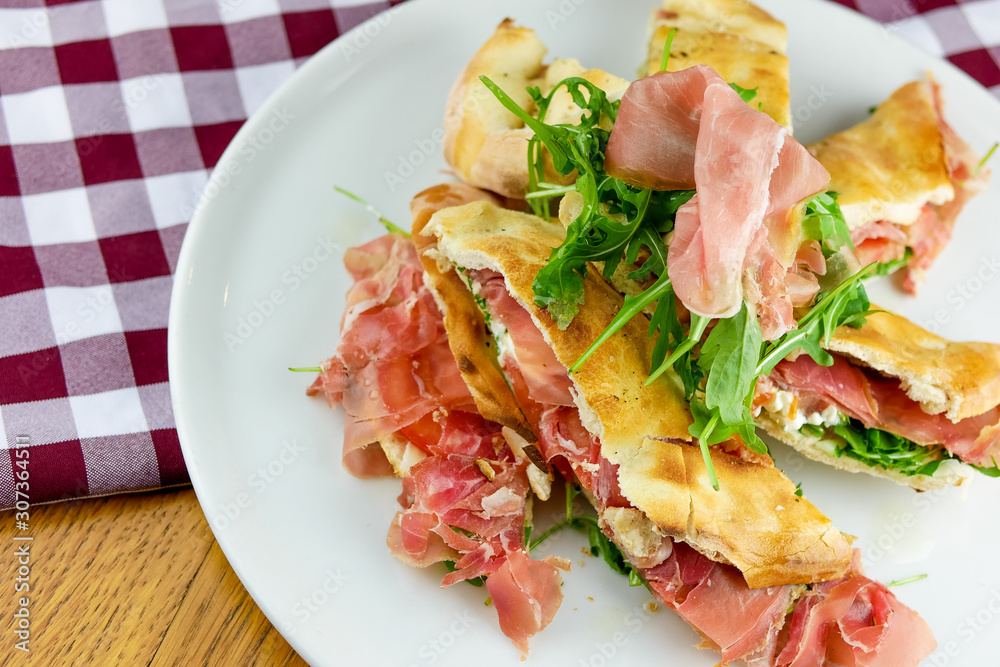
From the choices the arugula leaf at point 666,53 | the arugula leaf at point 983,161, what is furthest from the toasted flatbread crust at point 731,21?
the arugula leaf at point 983,161

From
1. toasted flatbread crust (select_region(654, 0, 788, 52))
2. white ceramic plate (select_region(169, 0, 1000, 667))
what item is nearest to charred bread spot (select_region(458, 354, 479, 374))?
white ceramic plate (select_region(169, 0, 1000, 667))

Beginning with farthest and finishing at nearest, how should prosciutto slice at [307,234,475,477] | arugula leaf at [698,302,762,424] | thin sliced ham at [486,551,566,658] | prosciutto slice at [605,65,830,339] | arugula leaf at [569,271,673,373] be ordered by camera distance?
prosciutto slice at [307,234,475,477]
thin sliced ham at [486,551,566,658]
arugula leaf at [569,271,673,373]
arugula leaf at [698,302,762,424]
prosciutto slice at [605,65,830,339]

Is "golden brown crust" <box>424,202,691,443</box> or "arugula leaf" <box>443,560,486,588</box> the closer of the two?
"golden brown crust" <box>424,202,691,443</box>

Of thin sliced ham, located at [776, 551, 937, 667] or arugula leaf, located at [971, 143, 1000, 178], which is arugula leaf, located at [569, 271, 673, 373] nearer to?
thin sliced ham, located at [776, 551, 937, 667]

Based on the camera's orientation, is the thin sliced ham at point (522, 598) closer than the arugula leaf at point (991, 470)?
Yes

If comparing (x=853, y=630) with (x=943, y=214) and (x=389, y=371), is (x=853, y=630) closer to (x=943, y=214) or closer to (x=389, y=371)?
(x=389, y=371)

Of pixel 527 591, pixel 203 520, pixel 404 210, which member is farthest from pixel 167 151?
pixel 527 591

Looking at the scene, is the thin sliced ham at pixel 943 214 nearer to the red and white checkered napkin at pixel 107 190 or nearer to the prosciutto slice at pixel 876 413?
the prosciutto slice at pixel 876 413
